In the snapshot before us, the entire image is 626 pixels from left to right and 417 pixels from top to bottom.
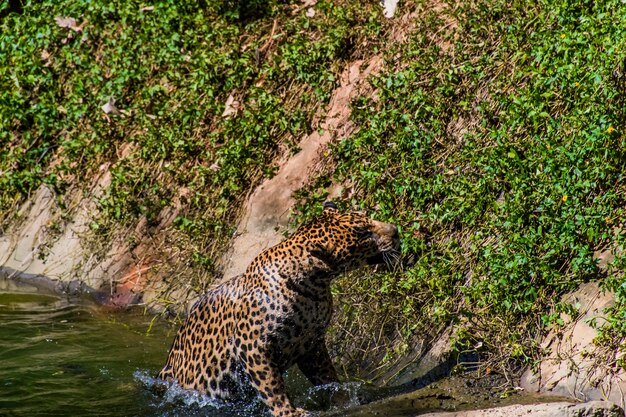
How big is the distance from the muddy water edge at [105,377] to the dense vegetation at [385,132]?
0.66 m

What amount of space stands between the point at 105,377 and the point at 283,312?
226cm

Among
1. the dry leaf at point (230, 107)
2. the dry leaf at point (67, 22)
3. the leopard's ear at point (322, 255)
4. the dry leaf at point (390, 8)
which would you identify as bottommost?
the leopard's ear at point (322, 255)

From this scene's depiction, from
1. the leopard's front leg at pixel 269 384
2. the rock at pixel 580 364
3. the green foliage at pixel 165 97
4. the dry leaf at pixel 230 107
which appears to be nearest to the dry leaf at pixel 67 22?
the green foliage at pixel 165 97

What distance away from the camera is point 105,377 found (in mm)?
8938

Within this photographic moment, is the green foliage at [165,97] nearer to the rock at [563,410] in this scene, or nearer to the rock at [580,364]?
the rock at [580,364]

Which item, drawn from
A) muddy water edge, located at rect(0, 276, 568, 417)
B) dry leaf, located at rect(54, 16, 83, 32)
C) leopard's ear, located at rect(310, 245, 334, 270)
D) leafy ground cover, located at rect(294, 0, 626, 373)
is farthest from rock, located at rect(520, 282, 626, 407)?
dry leaf, located at rect(54, 16, 83, 32)

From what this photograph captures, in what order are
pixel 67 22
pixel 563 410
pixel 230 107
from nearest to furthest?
pixel 563 410 < pixel 230 107 < pixel 67 22

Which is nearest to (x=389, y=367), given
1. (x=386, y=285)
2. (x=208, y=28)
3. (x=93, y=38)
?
(x=386, y=285)

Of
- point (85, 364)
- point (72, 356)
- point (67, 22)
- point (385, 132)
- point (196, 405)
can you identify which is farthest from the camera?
point (67, 22)

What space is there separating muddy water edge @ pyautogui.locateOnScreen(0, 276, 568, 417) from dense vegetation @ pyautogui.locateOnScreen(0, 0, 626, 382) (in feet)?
2.17

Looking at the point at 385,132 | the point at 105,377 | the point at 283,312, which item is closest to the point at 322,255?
the point at 283,312

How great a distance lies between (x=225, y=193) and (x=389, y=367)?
3.42 metres

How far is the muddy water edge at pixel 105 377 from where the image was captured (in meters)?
7.59

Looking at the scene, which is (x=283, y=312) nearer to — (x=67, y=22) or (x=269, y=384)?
(x=269, y=384)
